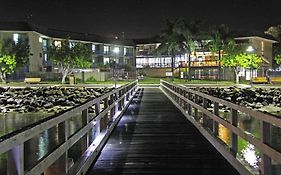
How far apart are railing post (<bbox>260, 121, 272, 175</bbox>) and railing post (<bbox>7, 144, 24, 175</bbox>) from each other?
3.29 meters

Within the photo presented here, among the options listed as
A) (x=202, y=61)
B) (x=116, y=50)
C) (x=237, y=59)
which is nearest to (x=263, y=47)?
(x=202, y=61)

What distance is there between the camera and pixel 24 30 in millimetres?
86750

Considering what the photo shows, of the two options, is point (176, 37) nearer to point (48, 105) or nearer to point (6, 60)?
point (6, 60)

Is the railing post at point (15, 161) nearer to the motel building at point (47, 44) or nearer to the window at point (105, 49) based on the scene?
the motel building at point (47, 44)

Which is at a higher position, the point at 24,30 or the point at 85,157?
the point at 24,30

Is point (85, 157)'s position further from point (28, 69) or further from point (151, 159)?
point (28, 69)

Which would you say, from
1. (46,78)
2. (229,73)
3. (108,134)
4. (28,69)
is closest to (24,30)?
(28,69)

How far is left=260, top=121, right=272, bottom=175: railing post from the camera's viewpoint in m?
6.02

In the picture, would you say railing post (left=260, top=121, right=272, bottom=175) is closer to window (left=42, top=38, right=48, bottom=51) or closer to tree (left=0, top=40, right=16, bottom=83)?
tree (left=0, top=40, right=16, bottom=83)

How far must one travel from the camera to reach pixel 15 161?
170 inches

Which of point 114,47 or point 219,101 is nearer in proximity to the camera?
point 219,101

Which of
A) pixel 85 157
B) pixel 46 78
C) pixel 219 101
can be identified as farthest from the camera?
pixel 46 78

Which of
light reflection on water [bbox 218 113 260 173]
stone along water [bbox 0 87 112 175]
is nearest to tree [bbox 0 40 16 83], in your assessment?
stone along water [bbox 0 87 112 175]

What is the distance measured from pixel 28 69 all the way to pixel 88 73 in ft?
49.2
